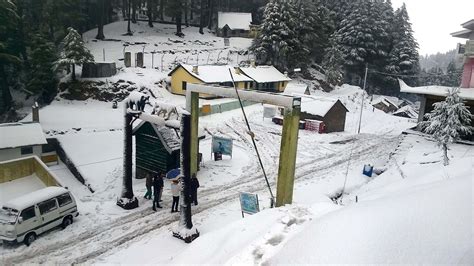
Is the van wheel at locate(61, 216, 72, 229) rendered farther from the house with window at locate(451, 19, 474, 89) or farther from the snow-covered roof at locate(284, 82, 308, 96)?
the snow-covered roof at locate(284, 82, 308, 96)

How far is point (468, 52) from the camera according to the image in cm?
3003

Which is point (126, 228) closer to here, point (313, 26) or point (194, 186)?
point (194, 186)

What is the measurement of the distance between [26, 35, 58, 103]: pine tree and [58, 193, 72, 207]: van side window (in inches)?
1012

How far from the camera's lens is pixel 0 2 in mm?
25828

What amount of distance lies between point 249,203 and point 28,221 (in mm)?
8097

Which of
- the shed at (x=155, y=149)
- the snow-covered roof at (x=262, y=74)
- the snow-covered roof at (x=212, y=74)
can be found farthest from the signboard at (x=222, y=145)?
the snow-covered roof at (x=262, y=74)

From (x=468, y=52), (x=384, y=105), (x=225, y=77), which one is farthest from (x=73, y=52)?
(x=384, y=105)

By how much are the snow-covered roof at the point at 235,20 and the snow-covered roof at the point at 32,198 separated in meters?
61.2

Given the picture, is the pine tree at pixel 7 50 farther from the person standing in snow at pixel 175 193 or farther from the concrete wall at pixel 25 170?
the person standing in snow at pixel 175 193

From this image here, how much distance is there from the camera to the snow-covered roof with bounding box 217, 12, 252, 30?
7312 cm

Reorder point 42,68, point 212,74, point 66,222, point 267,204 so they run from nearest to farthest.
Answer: point 66,222, point 267,204, point 42,68, point 212,74

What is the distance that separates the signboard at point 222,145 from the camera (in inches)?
933

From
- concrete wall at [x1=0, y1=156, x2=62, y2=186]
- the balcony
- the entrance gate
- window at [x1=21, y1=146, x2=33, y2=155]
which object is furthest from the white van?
the balcony

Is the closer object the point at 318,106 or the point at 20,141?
the point at 20,141
